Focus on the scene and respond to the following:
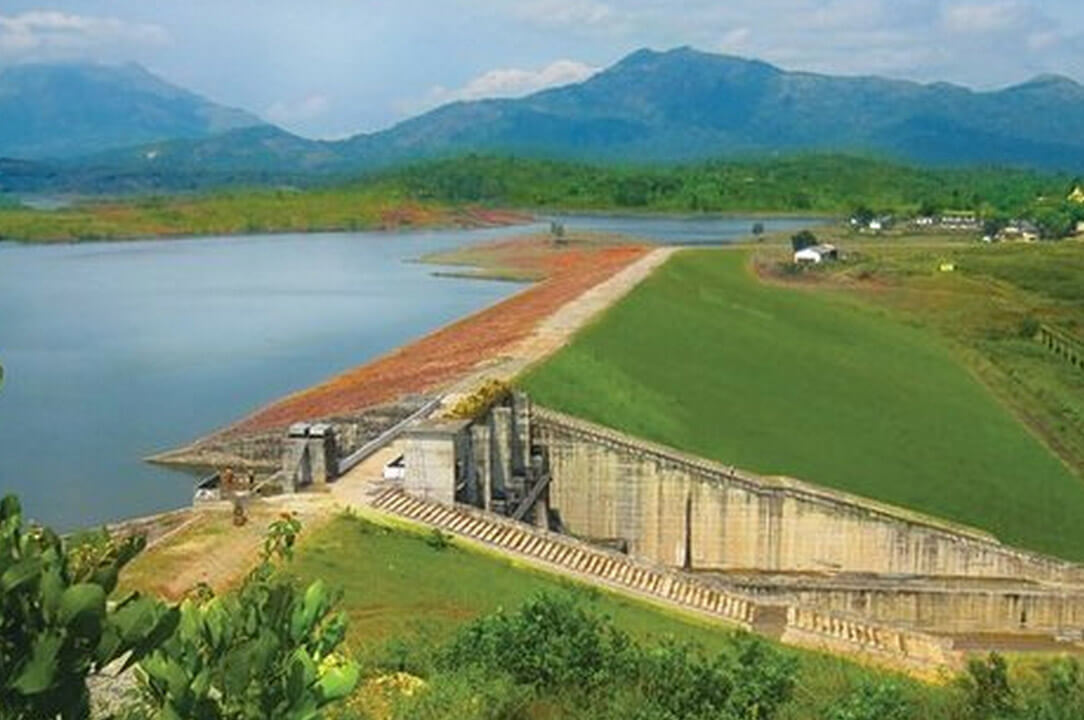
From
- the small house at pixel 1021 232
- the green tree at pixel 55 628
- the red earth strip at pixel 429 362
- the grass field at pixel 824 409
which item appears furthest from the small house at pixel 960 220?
the green tree at pixel 55 628

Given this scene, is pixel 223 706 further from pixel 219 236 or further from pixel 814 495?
pixel 219 236

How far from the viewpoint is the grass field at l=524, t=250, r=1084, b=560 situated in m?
32.6

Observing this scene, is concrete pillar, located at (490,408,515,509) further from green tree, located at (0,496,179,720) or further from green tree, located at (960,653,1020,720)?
green tree, located at (0,496,179,720)

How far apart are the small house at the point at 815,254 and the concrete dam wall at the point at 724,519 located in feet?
164

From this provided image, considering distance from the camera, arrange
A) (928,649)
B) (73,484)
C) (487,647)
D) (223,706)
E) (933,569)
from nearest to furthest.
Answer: (223,706)
(487,647)
(928,649)
(933,569)
(73,484)

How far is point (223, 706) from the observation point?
4219mm

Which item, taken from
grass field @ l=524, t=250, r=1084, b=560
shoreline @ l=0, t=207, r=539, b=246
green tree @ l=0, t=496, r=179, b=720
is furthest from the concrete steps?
shoreline @ l=0, t=207, r=539, b=246

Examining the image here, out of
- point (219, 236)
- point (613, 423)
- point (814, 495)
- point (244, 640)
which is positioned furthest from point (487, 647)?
point (219, 236)

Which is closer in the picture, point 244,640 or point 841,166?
point 244,640

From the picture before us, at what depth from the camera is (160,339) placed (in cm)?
5359

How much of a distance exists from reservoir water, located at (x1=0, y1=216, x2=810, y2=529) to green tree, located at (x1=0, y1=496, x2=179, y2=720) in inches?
609

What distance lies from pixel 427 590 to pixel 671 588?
5129 mm

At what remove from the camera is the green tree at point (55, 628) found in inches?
156

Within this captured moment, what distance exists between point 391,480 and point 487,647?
39.4 feet
